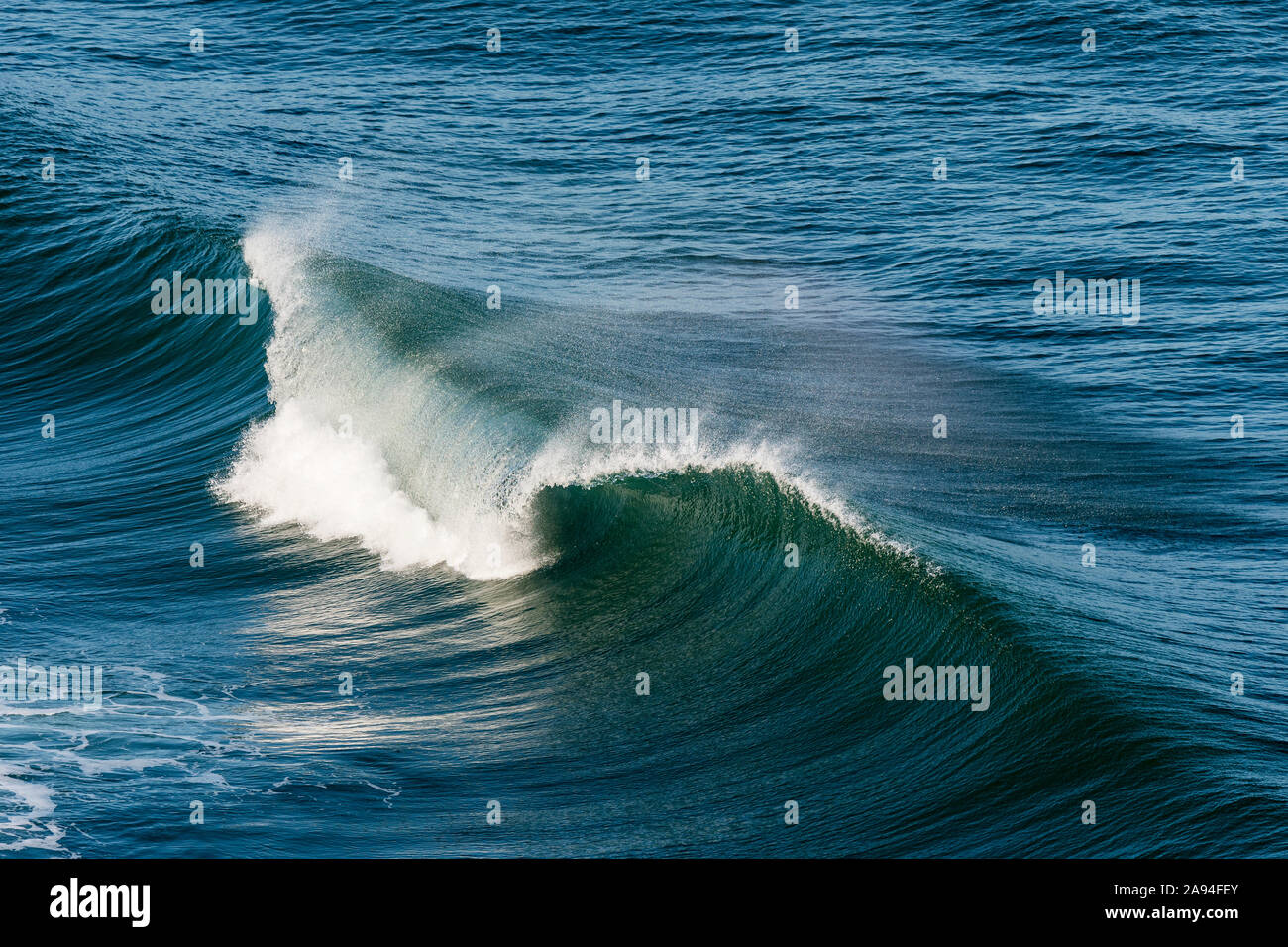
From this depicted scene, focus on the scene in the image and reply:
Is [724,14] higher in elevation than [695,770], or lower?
higher

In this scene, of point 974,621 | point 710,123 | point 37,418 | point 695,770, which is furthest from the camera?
point 710,123

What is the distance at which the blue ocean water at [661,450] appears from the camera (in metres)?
9.77

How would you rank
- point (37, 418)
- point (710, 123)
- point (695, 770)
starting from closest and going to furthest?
point (695, 770) < point (37, 418) < point (710, 123)

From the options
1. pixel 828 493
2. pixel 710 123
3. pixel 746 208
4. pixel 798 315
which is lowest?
pixel 828 493

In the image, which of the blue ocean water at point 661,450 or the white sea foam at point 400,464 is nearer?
the blue ocean water at point 661,450

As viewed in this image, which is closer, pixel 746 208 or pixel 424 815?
pixel 424 815

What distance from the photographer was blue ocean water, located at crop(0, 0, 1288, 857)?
9.77 metres

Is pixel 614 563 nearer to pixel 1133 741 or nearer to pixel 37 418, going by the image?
pixel 1133 741

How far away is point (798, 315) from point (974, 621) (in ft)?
41.9

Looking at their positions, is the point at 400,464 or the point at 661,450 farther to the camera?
the point at 400,464

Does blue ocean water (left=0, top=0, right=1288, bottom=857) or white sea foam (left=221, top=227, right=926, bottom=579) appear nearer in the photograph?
blue ocean water (left=0, top=0, right=1288, bottom=857)

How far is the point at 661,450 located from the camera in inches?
587

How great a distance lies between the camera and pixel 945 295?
24.0m

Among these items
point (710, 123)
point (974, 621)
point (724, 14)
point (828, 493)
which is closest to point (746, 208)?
point (710, 123)
